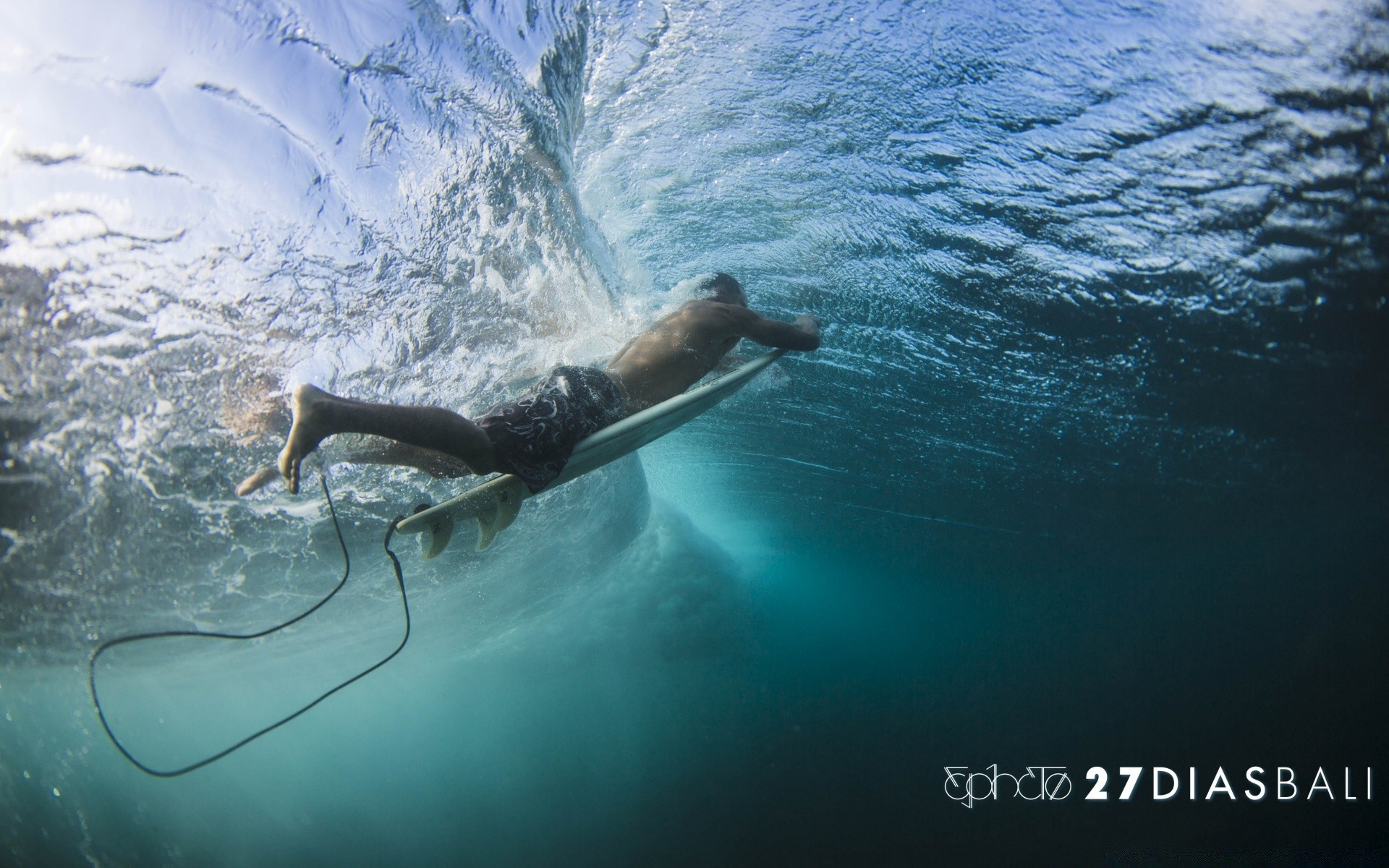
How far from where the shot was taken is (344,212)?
5.12 metres

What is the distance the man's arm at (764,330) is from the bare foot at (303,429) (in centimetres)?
348

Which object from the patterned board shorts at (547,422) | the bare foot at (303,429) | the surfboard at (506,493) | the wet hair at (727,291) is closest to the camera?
the bare foot at (303,429)

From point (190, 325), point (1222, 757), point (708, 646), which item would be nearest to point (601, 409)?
point (190, 325)

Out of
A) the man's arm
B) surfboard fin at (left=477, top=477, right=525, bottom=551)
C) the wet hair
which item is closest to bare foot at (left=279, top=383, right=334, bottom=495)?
surfboard fin at (left=477, top=477, right=525, bottom=551)

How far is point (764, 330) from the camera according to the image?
5156 mm

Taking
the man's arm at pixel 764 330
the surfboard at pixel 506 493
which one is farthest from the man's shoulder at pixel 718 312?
the surfboard at pixel 506 493

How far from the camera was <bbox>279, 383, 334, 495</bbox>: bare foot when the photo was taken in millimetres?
2791

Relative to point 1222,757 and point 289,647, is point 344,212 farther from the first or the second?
point 1222,757

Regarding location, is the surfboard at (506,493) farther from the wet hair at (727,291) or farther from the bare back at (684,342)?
the wet hair at (727,291)

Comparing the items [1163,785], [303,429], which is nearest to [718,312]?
[303,429]

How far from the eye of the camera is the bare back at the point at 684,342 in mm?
5102

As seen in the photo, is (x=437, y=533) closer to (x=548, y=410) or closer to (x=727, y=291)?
(x=548, y=410)

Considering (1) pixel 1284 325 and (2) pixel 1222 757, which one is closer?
(1) pixel 1284 325

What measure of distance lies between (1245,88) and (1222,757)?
36084mm
